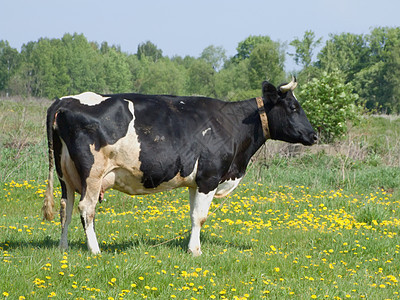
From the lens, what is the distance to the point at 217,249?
7.69 m

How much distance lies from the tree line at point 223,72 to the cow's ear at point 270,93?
54.4 meters

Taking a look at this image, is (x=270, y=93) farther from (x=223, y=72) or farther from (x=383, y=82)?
(x=223, y=72)

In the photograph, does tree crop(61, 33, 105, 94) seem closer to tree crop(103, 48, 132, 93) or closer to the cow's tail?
tree crop(103, 48, 132, 93)

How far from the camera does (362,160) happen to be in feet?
66.0

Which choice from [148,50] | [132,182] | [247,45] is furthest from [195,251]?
[148,50]

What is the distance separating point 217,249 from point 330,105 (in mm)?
13456

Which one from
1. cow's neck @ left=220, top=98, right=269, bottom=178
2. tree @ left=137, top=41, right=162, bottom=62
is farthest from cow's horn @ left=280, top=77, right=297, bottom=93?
tree @ left=137, top=41, right=162, bottom=62

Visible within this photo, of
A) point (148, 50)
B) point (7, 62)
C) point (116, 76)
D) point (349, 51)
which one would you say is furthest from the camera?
point (148, 50)

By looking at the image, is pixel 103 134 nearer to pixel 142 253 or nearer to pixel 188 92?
pixel 142 253

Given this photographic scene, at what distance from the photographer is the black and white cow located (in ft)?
22.0

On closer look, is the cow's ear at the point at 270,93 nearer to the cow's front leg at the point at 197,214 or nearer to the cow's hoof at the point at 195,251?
the cow's front leg at the point at 197,214

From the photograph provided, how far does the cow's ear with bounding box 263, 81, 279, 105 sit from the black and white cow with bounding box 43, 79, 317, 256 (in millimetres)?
15

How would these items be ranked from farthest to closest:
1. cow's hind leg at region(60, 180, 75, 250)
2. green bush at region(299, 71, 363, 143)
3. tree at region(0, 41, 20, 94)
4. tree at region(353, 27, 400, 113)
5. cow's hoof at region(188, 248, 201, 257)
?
1. tree at region(0, 41, 20, 94)
2. tree at region(353, 27, 400, 113)
3. green bush at region(299, 71, 363, 143)
4. cow's hoof at region(188, 248, 201, 257)
5. cow's hind leg at region(60, 180, 75, 250)

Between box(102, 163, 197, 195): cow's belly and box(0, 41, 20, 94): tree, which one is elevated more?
box(0, 41, 20, 94): tree
